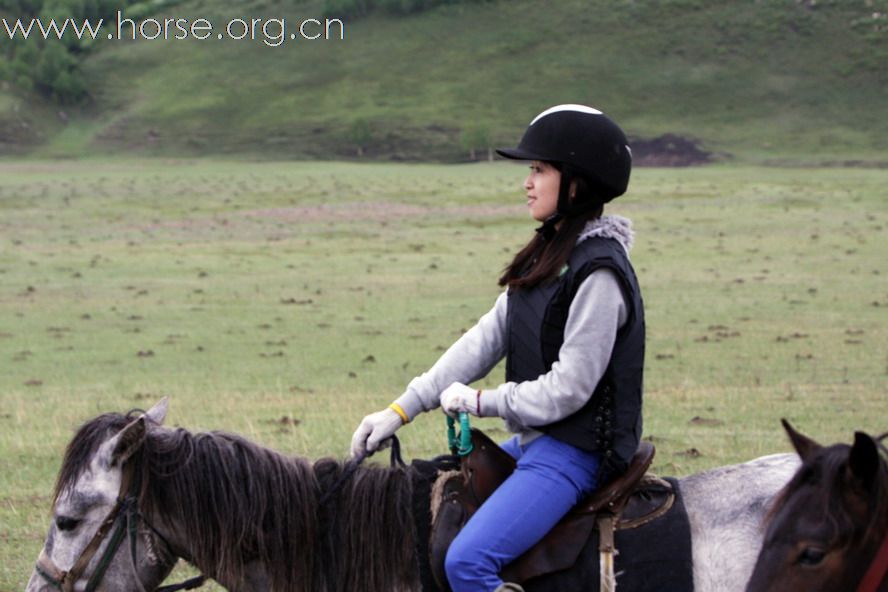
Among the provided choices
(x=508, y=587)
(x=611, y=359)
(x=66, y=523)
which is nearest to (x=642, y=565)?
(x=508, y=587)

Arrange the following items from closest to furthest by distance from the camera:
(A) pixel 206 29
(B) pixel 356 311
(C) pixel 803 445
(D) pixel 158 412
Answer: (C) pixel 803 445
(D) pixel 158 412
(B) pixel 356 311
(A) pixel 206 29

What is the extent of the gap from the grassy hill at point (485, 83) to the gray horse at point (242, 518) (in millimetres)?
77056

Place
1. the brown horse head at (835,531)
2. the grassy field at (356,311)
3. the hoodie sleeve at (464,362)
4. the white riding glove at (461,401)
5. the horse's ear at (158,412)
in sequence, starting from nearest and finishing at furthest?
1. the brown horse head at (835,531)
2. the white riding glove at (461,401)
3. the horse's ear at (158,412)
4. the hoodie sleeve at (464,362)
5. the grassy field at (356,311)

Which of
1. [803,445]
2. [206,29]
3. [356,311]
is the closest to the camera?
[803,445]

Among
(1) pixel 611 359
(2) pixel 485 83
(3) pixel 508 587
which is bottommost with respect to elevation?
(3) pixel 508 587

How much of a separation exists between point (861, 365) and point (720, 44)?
104525 mm

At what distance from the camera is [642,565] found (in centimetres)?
441

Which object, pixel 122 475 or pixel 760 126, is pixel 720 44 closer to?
pixel 760 126

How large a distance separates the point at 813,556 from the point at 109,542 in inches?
95.6

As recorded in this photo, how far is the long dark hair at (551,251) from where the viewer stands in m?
4.49

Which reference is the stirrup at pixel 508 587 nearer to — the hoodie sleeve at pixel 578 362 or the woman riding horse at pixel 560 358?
the woman riding horse at pixel 560 358

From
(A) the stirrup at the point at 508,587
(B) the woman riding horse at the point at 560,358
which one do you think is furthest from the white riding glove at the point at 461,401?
(A) the stirrup at the point at 508,587

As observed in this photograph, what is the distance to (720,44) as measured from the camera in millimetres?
115062

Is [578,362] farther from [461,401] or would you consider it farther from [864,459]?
[864,459]
